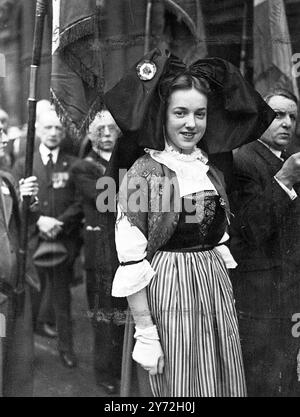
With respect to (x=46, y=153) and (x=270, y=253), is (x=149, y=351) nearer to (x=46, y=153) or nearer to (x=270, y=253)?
(x=270, y=253)

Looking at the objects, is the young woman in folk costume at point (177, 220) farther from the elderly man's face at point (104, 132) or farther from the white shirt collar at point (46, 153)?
the white shirt collar at point (46, 153)

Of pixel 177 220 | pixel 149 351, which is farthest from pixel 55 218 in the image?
pixel 149 351

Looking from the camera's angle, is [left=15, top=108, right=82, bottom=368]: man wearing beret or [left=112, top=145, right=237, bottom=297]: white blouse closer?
[left=112, top=145, right=237, bottom=297]: white blouse

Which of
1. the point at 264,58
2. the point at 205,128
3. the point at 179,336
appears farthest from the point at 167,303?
the point at 264,58

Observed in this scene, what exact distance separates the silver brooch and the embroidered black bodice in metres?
0.53

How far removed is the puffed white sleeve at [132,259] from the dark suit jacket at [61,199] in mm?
460

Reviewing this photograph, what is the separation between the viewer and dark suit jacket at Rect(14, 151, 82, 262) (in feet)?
11.2

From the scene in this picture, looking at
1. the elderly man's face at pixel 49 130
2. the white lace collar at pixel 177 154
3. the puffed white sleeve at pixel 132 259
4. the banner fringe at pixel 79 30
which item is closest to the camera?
the puffed white sleeve at pixel 132 259

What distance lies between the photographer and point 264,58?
11.0 ft

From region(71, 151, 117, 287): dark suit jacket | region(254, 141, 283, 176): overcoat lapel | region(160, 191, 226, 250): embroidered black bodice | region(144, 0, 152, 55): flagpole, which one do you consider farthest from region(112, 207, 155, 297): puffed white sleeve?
region(144, 0, 152, 55): flagpole

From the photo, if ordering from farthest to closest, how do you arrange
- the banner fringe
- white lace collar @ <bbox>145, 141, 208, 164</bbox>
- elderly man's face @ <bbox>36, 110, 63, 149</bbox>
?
elderly man's face @ <bbox>36, 110, 63, 149</bbox>, the banner fringe, white lace collar @ <bbox>145, 141, 208, 164</bbox>

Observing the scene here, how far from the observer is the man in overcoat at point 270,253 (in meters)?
3.30

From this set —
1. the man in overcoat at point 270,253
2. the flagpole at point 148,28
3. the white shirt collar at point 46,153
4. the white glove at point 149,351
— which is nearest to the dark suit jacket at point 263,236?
the man in overcoat at point 270,253

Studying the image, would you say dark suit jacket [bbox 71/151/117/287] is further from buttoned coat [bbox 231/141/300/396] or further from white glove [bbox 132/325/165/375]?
buttoned coat [bbox 231/141/300/396]
